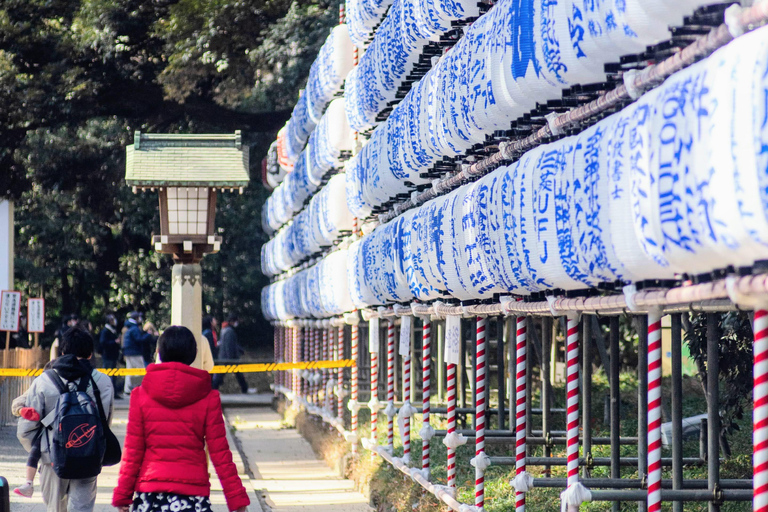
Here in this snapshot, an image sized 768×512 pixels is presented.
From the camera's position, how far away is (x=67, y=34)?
20.7 m

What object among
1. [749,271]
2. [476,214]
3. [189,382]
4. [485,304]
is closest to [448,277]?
[485,304]

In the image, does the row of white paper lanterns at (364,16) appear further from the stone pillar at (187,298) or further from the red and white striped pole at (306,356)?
the red and white striped pole at (306,356)

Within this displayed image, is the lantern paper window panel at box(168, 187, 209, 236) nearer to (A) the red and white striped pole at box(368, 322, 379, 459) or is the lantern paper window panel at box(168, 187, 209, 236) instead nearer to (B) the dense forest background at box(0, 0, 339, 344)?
(A) the red and white striped pole at box(368, 322, 379, 459)

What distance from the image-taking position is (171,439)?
16.0ft

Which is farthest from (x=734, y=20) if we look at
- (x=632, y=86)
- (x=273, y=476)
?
(x=273, y=476)

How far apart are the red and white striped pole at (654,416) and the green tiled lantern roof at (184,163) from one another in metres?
7.41

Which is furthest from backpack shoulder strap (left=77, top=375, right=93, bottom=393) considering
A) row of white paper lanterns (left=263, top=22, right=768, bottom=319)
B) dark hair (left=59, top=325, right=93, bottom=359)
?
row of white paper lanterns (left=263, top=22, right=768, bottom=319)

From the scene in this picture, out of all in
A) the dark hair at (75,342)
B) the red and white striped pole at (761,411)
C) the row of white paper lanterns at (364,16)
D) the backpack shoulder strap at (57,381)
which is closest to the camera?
the red and white striped pole at (761,411)

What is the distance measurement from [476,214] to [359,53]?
606 centimetres

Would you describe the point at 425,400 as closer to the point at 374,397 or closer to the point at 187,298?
the point at 374,397

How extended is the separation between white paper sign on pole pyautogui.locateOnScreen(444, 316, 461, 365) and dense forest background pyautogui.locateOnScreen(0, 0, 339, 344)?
13.7 meters

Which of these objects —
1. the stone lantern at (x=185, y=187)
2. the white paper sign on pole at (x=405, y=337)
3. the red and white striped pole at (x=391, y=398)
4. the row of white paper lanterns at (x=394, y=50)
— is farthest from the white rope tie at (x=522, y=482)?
the stone lantern at (x=185, y=187)

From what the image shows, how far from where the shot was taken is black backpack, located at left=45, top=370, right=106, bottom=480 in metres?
5.88

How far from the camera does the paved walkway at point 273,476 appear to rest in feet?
33.2
